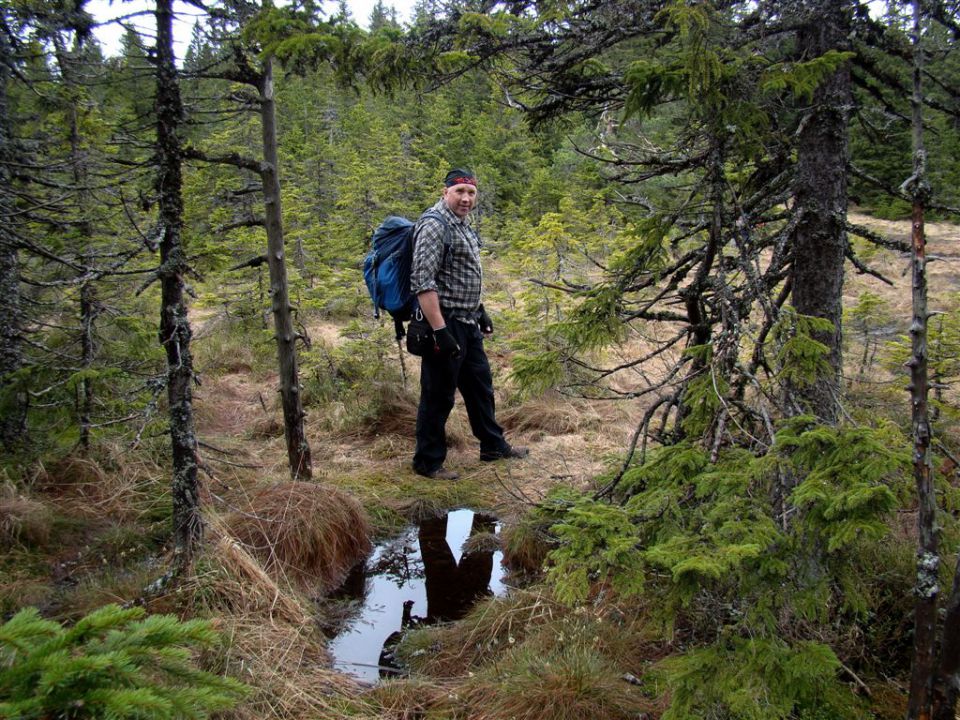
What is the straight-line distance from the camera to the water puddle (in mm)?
4180

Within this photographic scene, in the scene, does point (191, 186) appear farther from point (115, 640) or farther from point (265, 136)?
point (115, 640)

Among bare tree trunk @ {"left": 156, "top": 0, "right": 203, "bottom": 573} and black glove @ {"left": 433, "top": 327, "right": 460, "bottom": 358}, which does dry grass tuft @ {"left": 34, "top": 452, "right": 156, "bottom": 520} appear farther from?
black glove @ {"left": 433, "top": 327, "right": 460, "bottom": 358}

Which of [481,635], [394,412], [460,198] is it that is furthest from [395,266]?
[481,635]

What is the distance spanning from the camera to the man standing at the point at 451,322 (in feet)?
18.4

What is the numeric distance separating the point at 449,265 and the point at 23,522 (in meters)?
3.88

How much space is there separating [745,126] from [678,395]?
1319mm

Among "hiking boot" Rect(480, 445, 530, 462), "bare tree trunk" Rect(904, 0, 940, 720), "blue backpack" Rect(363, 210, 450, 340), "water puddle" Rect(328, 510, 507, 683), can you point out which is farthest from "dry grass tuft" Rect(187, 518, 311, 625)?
"bare tree trunk" Rect(904, 0, 940, 720)

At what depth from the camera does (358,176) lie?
14281mm

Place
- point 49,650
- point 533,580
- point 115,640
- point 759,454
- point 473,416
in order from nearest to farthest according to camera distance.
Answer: point 49,650 → point 115,640 → point 759,454 → point 533,580 → point 473,416

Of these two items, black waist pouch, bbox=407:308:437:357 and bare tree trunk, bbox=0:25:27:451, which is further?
bare tree trunk, bbox=0:25:27:451

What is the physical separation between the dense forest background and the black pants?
334 mm

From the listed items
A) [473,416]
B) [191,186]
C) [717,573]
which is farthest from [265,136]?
[191,186]

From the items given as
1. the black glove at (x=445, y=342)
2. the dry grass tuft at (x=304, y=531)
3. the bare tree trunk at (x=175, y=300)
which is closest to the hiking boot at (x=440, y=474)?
the dry grass tuft at (x=304, y=531)

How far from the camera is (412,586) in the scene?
4945 millimetres
